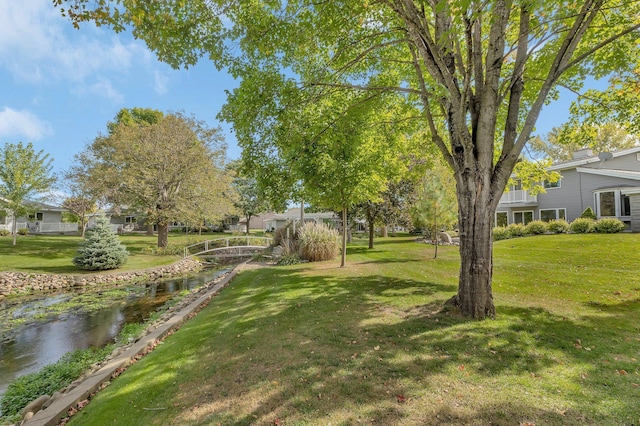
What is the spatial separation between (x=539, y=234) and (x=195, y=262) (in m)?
22.9

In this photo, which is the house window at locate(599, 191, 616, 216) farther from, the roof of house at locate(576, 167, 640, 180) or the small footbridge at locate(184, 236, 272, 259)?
the small footbridge at locate(184, 236, 272, 259)

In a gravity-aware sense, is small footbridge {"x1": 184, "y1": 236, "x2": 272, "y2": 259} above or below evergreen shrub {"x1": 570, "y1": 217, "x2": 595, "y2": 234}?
below

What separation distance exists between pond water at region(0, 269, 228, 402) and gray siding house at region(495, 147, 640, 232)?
21.6 m

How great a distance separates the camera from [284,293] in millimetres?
8078

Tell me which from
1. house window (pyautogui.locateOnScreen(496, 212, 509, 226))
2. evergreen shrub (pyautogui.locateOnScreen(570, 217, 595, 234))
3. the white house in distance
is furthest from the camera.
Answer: the white house in distance

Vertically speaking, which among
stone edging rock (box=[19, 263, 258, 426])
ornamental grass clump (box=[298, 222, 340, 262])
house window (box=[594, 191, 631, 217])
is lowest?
stone edging rock (box=[19, 263, 258, 426])

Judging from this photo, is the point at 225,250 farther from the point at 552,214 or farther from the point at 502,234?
the point at 552,214

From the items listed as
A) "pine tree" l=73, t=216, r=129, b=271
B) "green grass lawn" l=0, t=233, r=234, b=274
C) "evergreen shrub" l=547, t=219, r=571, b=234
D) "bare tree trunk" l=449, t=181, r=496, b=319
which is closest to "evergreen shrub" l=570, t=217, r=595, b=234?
"evergreen shrub" l=547, t=219, r=571, b=234

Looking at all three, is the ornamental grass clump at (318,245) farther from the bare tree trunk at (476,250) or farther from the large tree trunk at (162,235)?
the large tree trunk at (162,235)

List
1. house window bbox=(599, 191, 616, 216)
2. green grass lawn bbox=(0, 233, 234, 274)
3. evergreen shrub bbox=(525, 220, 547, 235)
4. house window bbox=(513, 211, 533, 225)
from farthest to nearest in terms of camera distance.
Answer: house window bbox=(513, 211, 533, 225) < evergreen shrub bbox=(525, 220, 547, 235) < house window bbox=(599, 191, 616, 216) < green grass lawn bbox=(0, 233, 234, 274)

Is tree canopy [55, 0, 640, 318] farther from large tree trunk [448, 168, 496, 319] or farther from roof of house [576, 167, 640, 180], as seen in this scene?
roof of house [576, 167, 640, 180]

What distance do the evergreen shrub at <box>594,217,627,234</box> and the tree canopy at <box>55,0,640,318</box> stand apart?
12755mm

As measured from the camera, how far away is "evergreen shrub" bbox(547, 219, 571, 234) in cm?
1814

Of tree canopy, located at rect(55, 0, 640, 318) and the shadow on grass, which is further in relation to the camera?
tree canopy, located at rect(55, 0, 640, 318)
